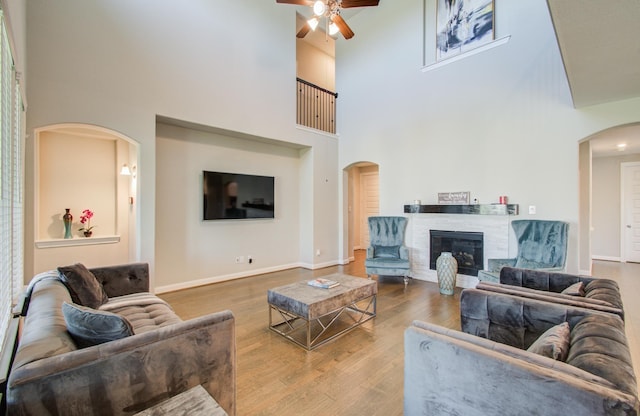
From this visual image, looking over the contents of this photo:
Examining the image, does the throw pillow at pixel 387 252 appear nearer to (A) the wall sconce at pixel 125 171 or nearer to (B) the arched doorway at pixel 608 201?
(A) the wall sconce at pixel 125 171

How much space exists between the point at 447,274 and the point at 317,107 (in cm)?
470

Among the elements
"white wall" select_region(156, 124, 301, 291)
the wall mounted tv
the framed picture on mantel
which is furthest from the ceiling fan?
the framed picture on mantel

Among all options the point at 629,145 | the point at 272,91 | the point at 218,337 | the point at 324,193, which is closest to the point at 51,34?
the point at 272,91

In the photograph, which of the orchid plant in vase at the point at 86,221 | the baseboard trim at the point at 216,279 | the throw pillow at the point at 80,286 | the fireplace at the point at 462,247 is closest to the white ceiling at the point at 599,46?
the fireplace at the point at 462,247

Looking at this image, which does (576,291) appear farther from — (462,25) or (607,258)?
(607,258)

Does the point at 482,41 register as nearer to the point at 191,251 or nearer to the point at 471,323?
the point at 471,323

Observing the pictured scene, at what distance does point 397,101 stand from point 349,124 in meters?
1.21

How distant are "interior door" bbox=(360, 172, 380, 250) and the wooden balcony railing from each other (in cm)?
229

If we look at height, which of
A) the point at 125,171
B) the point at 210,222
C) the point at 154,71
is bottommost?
the point at 210,222

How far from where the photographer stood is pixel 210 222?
16.3 feet

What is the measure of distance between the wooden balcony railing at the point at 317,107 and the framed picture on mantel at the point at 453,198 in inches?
119

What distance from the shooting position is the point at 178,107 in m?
4.23

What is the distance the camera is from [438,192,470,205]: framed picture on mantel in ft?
15.4

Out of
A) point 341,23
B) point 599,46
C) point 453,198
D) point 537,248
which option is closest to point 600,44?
point 599,46
